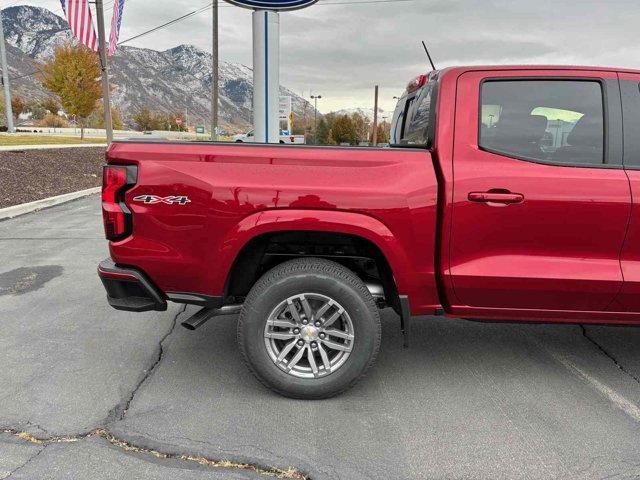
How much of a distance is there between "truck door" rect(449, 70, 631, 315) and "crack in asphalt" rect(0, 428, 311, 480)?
143cm

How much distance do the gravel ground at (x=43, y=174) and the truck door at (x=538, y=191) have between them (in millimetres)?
9799

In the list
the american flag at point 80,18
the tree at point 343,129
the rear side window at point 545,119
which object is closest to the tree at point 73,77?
the american flag at point 80,18

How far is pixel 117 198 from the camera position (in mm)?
2904

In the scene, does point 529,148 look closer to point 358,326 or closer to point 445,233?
point 445,233

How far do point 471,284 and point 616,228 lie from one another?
87 centimetres

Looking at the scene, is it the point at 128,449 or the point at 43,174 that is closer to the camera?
the point at 128,449

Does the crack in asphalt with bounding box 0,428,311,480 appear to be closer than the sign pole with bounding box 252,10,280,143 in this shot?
Yes

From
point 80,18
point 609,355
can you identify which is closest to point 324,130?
point 80,18

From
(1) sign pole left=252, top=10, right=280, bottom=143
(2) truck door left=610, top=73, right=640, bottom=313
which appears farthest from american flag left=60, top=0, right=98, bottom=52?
(2) truck door left=610, top=73, right=640, bottom=313

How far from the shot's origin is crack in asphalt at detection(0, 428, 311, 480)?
237 cm

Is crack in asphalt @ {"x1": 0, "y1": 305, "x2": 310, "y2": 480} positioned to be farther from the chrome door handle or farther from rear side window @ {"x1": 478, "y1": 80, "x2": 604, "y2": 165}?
rear side window @ {"x1": 478, "y1": 80, "x2": 604, "y2": 165}

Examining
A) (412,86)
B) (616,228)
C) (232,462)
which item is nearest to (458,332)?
(616,228)

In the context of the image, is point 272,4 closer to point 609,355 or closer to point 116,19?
point 609,355

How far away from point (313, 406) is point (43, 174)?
1355 cm
